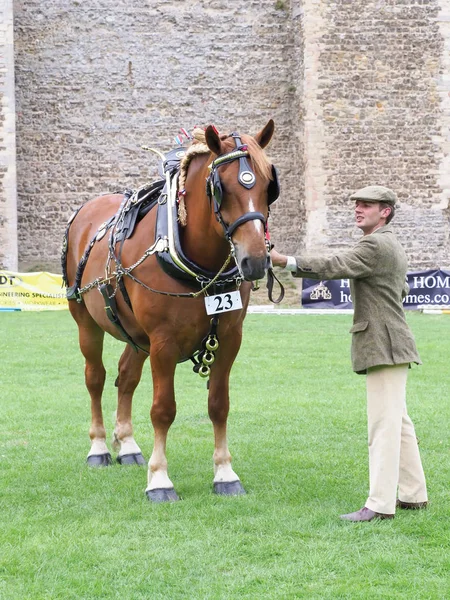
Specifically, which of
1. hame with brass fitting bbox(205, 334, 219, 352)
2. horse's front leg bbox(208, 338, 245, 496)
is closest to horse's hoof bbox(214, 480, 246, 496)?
horse's front leg bbox(208, 338, 245, 496)

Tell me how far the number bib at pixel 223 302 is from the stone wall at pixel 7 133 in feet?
71.9

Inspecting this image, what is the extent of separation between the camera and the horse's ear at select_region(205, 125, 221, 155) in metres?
5.36

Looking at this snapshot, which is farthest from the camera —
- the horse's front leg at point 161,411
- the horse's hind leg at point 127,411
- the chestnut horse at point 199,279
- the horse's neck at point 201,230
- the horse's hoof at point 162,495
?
the horse's hind leg at point 127,411

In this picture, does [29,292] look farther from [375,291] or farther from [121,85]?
[375,291]

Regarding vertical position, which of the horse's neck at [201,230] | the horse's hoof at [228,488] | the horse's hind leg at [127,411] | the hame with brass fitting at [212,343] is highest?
the horse's neck at [201,230]

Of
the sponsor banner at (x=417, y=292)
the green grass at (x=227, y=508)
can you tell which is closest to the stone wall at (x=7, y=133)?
the sponsor banner at (x=417, y=292)

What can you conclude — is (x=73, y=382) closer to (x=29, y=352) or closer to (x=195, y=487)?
(x=29, y=352)

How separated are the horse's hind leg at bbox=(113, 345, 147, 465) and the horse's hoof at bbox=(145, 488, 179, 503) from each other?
4.14 feet

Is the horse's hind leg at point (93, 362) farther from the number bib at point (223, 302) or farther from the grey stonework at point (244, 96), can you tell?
the grey stonework at point (244, 96)

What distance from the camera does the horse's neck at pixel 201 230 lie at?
18.8 feet

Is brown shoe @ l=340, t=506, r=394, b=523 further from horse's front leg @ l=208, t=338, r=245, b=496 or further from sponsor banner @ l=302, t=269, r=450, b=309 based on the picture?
sponsor banner @ l=302, t=269, r=450, b=309

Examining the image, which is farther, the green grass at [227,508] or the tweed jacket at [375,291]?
the tweed jacket at [375,291]

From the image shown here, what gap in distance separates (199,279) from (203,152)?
0.75 meters

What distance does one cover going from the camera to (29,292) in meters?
23.8
